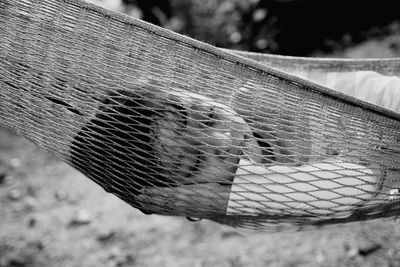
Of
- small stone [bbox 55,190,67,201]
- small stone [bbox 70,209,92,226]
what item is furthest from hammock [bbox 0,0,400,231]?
small stone [bbox 55,190,67,201]

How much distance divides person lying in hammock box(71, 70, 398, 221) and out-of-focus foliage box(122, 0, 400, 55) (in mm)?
2455

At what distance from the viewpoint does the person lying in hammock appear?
3.24 ft

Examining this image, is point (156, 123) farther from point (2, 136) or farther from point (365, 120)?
point (2, 136)

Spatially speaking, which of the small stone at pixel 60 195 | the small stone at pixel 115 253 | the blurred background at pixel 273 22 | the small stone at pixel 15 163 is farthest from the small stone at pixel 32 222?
the blurred background at pixel 273 22

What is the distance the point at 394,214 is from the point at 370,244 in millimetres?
765

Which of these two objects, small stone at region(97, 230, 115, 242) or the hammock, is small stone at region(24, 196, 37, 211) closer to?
small stone at region(97, 230, 115, 242)

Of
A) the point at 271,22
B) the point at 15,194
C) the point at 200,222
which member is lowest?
the point at 15,194

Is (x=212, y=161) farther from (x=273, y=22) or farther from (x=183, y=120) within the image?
(x=273, y=22)

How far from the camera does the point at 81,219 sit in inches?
91.2

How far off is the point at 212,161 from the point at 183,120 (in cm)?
16

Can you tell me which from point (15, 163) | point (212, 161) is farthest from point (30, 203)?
point (212, 161)

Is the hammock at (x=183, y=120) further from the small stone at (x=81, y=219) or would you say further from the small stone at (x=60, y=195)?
the small stone at (x=60, y=195)

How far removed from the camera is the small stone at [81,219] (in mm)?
2308

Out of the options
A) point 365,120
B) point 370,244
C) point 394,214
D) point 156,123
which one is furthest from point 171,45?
point 370,244
